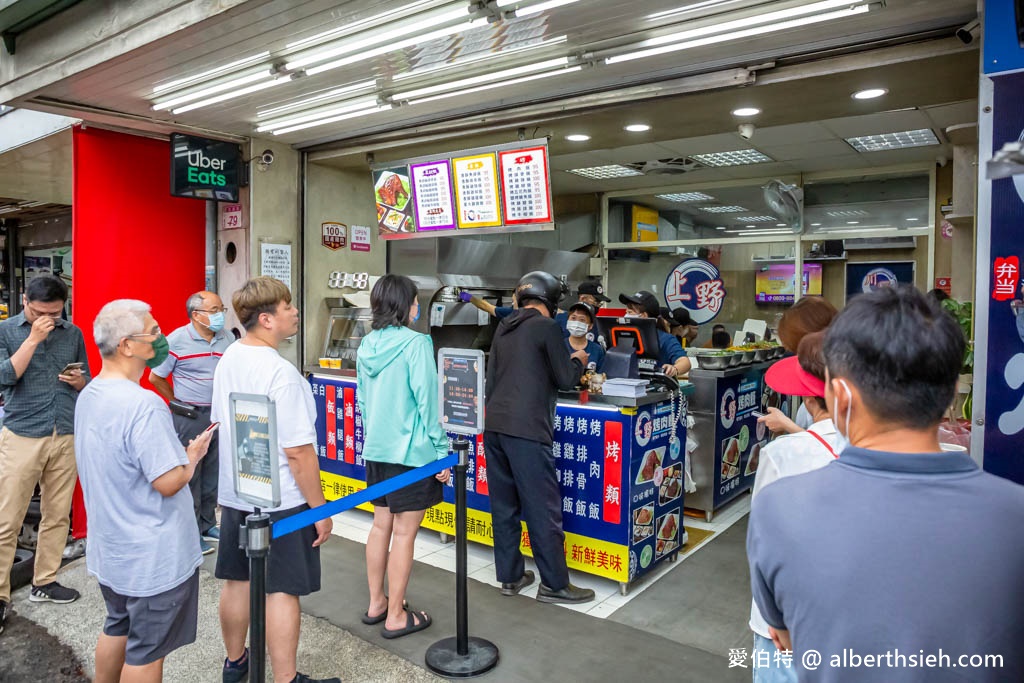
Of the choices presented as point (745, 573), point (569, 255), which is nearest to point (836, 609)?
point (745, 573)

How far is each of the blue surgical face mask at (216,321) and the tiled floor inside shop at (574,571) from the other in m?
1.67

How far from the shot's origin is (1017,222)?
2.42m

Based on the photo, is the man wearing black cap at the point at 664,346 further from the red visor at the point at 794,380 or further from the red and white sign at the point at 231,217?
the red and white sign at the point at 231,217

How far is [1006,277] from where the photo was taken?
8.06 ft

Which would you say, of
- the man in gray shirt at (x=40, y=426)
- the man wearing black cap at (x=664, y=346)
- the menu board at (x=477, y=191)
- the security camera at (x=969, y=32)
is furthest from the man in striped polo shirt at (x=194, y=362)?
the security camera at (x=969, y=32)

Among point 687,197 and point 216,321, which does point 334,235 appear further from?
point 687,197

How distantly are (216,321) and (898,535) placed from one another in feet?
13.6

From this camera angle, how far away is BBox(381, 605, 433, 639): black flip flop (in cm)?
336

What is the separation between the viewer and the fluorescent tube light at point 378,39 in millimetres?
3102

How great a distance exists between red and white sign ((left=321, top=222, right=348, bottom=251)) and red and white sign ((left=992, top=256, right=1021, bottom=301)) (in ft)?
15.8

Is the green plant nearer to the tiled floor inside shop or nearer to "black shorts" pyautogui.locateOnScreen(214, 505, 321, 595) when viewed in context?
the tiled floor inside shop

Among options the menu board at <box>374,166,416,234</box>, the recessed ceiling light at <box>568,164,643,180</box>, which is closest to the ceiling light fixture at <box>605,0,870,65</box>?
the menu board at <box>374,166,416,234</box>

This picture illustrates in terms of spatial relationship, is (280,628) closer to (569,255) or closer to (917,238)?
(569,255)

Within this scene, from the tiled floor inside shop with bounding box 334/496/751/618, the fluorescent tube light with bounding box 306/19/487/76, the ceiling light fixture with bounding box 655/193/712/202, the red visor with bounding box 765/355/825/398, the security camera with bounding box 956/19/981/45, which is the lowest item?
the tiled floor inside shop with bounding box 334/496/751/618
